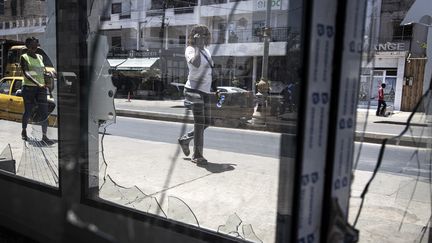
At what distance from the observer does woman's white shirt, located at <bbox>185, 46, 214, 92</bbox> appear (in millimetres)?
4110

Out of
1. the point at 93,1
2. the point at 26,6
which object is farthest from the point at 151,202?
the point at 26,6

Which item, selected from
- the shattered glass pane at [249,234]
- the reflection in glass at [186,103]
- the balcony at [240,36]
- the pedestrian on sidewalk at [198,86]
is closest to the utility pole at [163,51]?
the reflection in glass at [186,103]

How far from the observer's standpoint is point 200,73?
4484 millimetres

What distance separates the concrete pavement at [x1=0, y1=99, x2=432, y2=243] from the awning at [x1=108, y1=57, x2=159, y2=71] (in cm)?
32

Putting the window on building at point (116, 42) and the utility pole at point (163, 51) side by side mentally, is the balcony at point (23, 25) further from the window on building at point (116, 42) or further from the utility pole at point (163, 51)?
the utility pole at point (163, 51)

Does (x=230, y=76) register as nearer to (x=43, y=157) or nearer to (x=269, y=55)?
(x=269, y=55)

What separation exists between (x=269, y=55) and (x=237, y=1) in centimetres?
47

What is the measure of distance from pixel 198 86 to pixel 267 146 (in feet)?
3.48

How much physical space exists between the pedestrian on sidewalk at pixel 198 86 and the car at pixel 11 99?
1.79m

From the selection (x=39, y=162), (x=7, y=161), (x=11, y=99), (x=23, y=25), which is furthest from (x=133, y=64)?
(x=11, y=99)

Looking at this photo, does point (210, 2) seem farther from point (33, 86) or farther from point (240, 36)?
point (33, 86)

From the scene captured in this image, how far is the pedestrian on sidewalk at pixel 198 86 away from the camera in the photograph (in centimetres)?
404

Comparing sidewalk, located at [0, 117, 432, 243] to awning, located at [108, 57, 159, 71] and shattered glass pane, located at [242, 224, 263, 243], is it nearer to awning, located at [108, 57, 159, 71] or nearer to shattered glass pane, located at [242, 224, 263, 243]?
shattered glass pane, located at [242, 224, 263, 243]

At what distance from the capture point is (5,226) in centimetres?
372
